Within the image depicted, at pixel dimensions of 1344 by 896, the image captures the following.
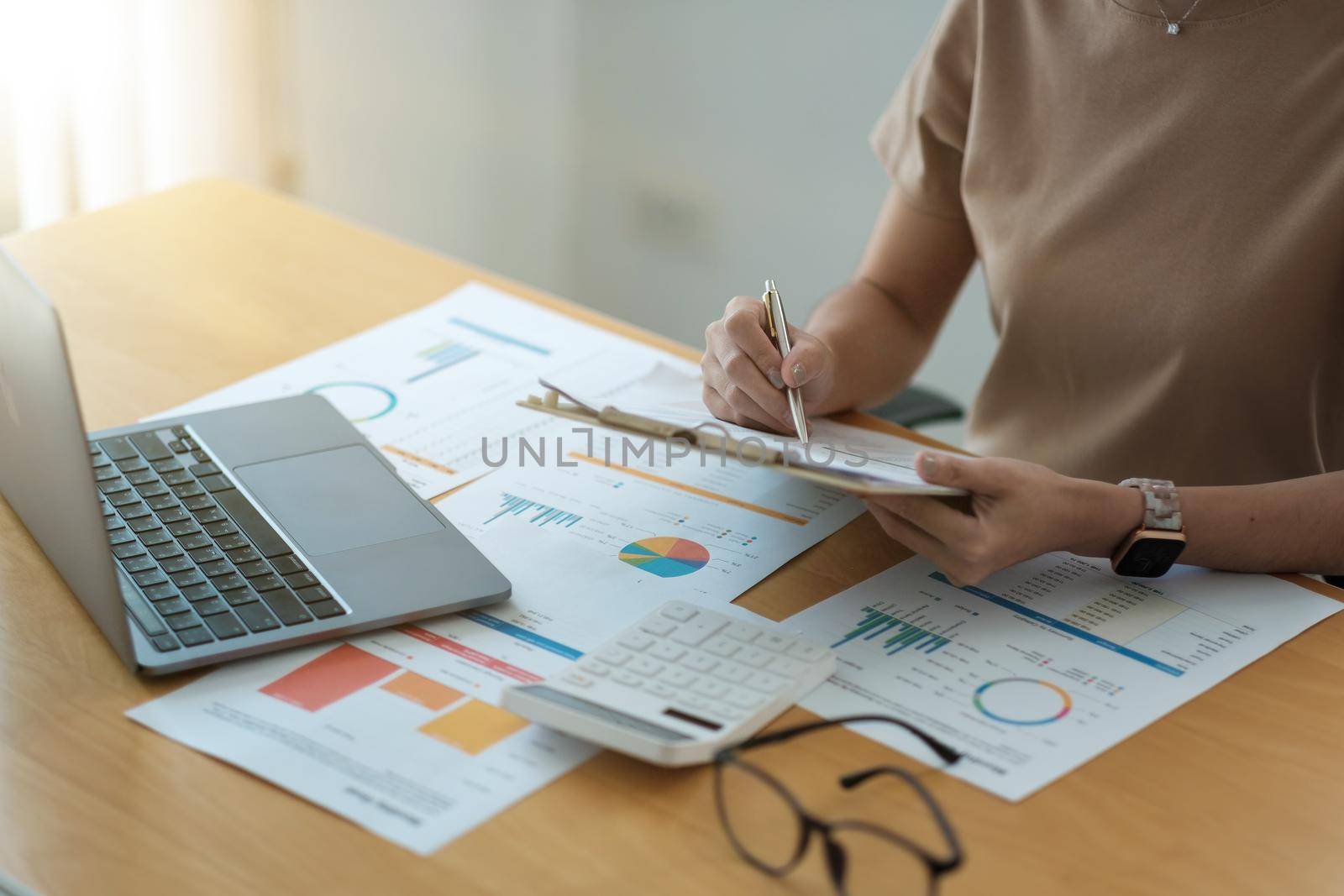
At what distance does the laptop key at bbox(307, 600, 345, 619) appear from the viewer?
0.91 m

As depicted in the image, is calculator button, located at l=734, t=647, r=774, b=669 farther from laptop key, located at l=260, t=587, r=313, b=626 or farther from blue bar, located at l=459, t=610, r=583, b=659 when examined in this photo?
laptop key, located at l=260, t=587, r=313, b=626

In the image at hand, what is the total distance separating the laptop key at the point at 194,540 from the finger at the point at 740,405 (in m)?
0.41

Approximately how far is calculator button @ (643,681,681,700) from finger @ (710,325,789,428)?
1.08ft

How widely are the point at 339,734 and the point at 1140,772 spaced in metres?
0.49

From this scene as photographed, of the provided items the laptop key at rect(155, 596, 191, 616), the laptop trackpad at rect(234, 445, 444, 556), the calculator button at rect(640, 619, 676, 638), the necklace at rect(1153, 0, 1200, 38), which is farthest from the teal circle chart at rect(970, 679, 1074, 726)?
the necklace at rect(1153, 0, 1200, 38)

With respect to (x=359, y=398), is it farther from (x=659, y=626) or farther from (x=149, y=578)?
(x=659, y=626)

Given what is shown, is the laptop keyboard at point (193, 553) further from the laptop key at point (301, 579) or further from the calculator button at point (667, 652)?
the calculator button at point (667, 652)

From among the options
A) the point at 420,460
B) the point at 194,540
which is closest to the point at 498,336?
the point at 420,460

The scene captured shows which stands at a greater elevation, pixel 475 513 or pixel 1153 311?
pixel 1153 311

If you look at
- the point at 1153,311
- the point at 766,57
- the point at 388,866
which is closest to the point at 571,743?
the point at 388,866

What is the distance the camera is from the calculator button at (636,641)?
2.87ft

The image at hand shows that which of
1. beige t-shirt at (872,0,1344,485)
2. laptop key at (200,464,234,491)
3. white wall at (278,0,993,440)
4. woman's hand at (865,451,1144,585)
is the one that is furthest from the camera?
white wall at (278,0,993,440)

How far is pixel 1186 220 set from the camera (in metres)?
1.21

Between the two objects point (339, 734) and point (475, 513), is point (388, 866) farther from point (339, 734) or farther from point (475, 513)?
point (475, 513)
